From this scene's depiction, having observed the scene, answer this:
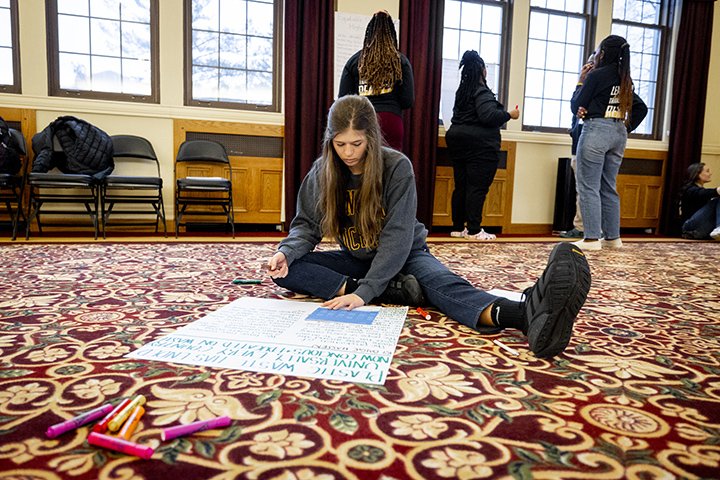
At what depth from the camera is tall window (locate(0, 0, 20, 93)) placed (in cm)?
398

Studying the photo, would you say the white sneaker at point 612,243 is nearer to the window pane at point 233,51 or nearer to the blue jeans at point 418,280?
the blue jeans at point 418,280

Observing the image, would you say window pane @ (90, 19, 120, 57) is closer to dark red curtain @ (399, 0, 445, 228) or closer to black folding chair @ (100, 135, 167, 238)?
black folding chair @ (100, 135, 167, 238)

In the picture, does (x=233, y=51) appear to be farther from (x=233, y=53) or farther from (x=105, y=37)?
(x=105, y=37)

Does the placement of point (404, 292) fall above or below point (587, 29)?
below

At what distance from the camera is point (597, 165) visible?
357 cm

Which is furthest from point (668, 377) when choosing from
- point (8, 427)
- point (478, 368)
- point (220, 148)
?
point (220, 148)

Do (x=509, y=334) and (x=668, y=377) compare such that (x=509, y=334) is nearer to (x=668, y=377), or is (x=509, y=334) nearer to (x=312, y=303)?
(x=668, y=377)

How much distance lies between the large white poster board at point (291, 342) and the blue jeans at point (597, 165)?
2.62m

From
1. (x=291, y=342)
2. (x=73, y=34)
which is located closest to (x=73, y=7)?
(x=73, y=34)

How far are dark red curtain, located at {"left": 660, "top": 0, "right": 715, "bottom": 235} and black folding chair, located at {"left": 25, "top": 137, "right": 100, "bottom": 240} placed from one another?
19.0 ft

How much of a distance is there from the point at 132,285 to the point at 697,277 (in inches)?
110

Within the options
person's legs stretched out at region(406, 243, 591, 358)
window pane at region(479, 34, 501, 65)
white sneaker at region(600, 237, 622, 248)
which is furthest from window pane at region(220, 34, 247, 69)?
person's legs stretched out at region(406, 243, 591, 358)

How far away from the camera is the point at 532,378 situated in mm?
1112

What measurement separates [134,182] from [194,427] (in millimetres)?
3313
